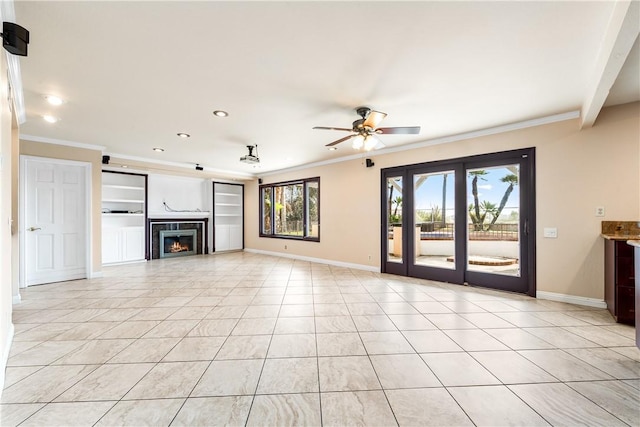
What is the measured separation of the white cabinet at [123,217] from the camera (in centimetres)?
659

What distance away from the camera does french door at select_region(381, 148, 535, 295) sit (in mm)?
4055

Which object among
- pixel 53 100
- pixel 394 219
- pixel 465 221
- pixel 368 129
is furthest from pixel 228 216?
pixel 465 221

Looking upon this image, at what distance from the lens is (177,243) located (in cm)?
793

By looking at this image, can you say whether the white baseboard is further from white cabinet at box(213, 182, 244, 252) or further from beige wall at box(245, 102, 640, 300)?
beige wall at box(245, 102, 640, 300)

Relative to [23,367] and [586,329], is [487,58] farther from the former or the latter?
[23,367]

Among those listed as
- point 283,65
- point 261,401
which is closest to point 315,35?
point 283,65

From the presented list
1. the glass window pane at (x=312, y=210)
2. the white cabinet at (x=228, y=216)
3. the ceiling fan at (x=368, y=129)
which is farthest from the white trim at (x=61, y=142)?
the ceiling fan at (x=368, y=129)

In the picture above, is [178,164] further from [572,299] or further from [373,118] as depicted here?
[572,299]

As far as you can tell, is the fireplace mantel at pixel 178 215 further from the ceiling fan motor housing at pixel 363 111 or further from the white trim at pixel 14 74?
the ceiling fan motor housing at pixel 363 111

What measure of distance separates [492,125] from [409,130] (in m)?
1.68

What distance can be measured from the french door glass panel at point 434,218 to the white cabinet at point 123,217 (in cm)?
686

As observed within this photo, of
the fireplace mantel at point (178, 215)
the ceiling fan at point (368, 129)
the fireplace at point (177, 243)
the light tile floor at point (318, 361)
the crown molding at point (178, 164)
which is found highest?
the crown molding at point (178, 164)

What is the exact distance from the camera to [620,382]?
1912 mm

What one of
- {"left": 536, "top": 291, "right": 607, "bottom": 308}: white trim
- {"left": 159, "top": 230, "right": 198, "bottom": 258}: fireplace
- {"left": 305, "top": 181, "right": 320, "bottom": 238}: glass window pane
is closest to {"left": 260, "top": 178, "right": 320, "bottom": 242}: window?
{"left": 305, "top": 181, "right": 320, "bottom": 238}: glass window pane
